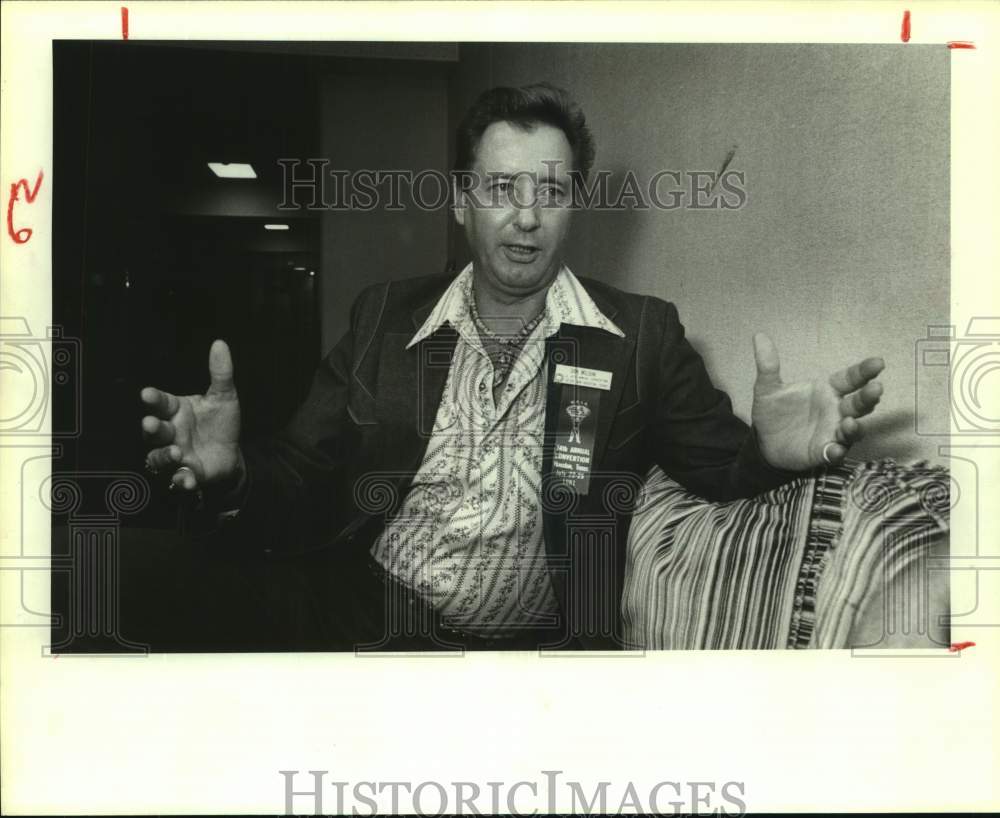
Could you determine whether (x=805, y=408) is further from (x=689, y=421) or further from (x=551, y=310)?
(x=551, y=310)

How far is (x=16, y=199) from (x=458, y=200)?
117 centimetres

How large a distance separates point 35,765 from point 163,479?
0.85 m

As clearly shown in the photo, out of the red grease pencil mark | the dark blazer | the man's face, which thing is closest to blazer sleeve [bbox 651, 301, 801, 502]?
the dark blazer

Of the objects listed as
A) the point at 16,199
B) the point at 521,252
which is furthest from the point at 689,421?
the point at 16,199

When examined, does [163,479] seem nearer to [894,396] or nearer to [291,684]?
[291,684]

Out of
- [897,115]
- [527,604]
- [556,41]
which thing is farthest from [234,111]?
[897,115]

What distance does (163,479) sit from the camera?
8.56 feet

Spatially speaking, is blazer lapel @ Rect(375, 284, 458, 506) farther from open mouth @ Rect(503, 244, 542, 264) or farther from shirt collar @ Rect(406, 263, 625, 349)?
open mouth @ Rect(503, 244, 542, 264)

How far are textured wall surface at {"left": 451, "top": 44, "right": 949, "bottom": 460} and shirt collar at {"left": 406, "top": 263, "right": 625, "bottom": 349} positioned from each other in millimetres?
65

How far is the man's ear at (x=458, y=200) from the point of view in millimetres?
2615

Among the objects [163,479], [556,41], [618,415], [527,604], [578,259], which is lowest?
[527,604]

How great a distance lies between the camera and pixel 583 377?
8.63ft

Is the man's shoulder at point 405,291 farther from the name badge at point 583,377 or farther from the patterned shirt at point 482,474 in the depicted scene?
the name badge at point 583,377

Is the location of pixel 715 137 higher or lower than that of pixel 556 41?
lower
